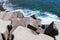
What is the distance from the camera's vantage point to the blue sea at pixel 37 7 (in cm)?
1176

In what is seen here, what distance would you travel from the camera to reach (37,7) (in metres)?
13.2

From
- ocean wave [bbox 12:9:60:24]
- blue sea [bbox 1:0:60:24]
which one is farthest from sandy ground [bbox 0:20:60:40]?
blue sea [bbox 1:0:60:24]

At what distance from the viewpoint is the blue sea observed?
11762 mm

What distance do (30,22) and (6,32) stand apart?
163 centimetres

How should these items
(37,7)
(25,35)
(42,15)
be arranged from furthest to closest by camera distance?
(37,7) → (42,15) → (25,35)

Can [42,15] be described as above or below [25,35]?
below

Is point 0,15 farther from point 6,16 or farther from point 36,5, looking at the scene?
point 36,5

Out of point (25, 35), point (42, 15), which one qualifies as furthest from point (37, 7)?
point (25, 35)

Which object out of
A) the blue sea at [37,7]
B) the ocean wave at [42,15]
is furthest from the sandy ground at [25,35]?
the blue sea at [37,7]

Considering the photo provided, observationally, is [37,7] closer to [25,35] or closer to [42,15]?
[42,15]

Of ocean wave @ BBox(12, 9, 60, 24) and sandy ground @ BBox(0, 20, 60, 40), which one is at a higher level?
sandy ground @ BBox(0, 20, 60, 40)

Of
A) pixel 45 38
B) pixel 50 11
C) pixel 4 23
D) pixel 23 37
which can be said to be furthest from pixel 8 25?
pixel 50 11

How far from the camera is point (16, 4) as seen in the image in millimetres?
13695

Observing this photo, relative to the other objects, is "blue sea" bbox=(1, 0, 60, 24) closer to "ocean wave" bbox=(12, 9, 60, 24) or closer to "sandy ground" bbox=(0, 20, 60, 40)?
"ocean wave" bbox=(12, 9, 60, 24)
